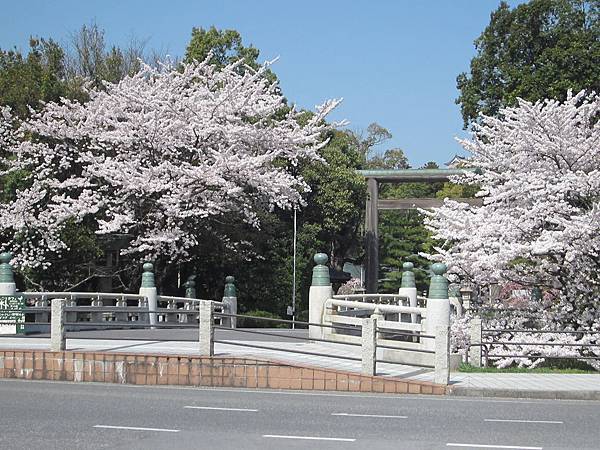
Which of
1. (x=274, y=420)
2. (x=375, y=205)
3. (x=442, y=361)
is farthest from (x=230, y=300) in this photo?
(x=274, y=420)

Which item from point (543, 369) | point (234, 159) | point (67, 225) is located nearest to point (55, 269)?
point (67, 225)

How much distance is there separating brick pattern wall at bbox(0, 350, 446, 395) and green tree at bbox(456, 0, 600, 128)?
87.9ft

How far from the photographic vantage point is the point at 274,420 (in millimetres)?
→ 12430

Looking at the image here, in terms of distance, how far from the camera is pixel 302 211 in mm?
42906

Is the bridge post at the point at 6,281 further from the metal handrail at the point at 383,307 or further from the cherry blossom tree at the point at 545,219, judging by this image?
the cherry blossom tree at the point at 545,219

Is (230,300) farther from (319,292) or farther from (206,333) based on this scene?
(206,333)

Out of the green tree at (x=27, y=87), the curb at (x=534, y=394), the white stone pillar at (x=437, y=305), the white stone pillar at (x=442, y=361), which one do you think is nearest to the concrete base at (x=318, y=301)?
the white stone pillar at (x=437, y=305)

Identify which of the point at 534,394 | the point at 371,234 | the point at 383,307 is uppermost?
the point at 371,234

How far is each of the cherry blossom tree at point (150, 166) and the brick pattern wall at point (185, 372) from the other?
13978 millimetres

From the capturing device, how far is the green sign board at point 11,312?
21.5 m

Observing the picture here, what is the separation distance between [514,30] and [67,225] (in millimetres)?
23980

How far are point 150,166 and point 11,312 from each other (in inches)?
445

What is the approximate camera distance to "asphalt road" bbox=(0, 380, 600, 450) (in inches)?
417

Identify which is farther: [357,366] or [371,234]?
[371,234]
